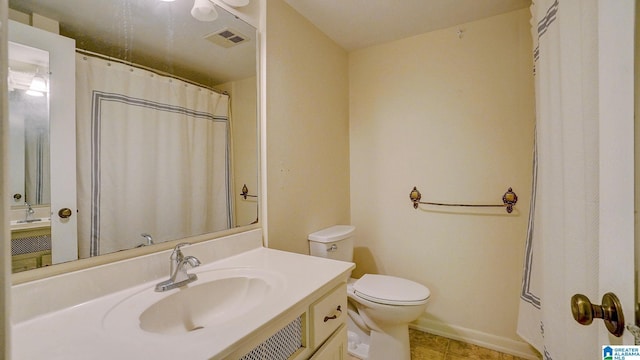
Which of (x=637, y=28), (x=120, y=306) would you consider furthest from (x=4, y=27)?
(x=637, y=28)

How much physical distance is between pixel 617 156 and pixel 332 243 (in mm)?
1369

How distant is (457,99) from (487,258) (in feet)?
3.60

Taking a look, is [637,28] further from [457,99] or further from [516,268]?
[516,268]

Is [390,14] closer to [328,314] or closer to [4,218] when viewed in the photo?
[328,314]

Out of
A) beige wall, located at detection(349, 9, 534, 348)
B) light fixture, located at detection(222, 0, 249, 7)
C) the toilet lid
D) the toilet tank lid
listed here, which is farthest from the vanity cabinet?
light fixture, located at detection(222, 0, 249, 7)

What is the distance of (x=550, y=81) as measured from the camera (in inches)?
37.4

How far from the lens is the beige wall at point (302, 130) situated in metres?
1.48

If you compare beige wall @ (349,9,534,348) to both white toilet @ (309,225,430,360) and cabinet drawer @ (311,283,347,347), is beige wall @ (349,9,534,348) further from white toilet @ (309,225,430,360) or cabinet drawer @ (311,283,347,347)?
cabinet drawer @ (311,283,347,347)

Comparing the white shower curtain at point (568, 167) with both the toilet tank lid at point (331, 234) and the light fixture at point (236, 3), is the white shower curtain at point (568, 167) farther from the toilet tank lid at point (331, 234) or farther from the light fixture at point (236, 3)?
the light fixture at point (236, 3)

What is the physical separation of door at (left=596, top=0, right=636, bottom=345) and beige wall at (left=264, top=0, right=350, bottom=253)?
4.08ft

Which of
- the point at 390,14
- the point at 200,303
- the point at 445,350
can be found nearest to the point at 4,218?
the point at 200,303

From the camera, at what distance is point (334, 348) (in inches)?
37.6

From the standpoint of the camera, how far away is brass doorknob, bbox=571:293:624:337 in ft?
1.60

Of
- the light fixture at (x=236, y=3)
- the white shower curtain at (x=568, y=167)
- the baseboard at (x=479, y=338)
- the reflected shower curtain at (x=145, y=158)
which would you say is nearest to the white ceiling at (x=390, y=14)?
the light fixture at (x=236, y=3)
